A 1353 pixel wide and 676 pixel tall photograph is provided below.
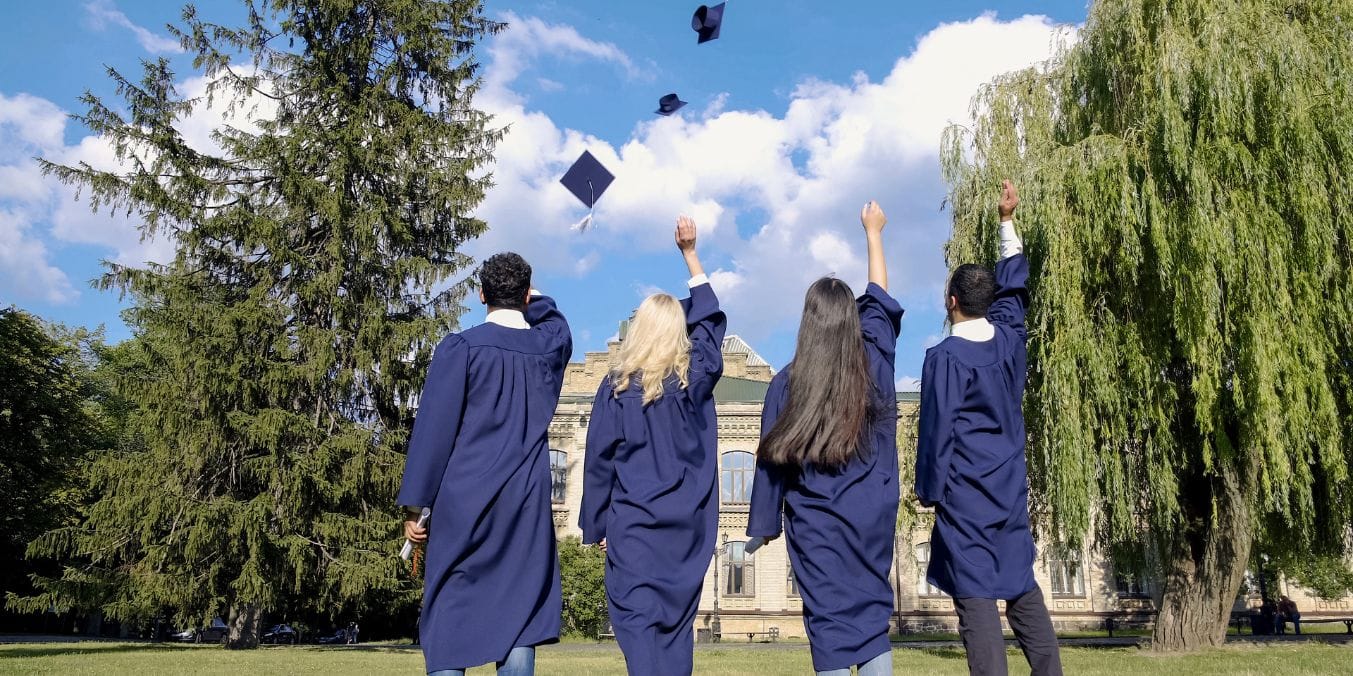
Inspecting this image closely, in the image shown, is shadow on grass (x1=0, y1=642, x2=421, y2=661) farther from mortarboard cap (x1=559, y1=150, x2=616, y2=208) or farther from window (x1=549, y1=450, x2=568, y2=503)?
window (x1=549, y1=450, x2=568, y2=503)

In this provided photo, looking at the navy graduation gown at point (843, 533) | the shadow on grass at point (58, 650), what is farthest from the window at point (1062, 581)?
the navy graduation gown at point (843, 533)

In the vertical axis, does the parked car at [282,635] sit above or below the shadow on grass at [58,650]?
below

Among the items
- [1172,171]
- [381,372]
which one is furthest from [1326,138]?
[381,372]

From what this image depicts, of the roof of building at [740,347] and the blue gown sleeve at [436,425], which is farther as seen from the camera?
the roof of building at [740,347]

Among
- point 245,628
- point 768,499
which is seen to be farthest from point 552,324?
point 245,628

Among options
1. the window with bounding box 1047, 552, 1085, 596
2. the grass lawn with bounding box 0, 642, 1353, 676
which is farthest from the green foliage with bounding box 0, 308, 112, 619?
the window with bounding box 1047, 552, 1085, 596

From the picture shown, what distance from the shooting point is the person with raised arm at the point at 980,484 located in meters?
4.03

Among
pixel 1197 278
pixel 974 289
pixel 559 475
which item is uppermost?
pixel 1197 278

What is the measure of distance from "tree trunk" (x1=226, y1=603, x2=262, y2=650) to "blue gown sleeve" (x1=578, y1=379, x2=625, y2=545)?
18167 millimetres

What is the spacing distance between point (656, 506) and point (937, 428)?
1309 millimetres

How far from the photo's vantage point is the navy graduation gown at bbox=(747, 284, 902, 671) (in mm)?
3670

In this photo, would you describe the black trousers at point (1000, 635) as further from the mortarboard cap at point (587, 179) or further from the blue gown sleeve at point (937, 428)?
the mortarboard cap at point (587, 179)

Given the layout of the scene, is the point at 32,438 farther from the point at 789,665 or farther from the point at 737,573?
the point at 737,573

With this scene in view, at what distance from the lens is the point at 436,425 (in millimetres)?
3920
